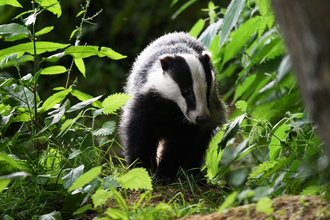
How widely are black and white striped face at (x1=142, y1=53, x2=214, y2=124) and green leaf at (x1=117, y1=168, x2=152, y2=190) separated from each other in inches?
39.5

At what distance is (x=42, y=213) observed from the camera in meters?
2.05

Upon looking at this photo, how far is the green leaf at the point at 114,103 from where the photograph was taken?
2268 millimetres

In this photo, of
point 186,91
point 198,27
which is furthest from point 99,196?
point 198,27

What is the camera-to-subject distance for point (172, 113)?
290cm

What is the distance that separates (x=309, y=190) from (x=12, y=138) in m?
1.65

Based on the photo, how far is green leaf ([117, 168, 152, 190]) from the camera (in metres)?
1.62

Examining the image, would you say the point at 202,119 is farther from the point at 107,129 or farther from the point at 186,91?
the point at 107,129

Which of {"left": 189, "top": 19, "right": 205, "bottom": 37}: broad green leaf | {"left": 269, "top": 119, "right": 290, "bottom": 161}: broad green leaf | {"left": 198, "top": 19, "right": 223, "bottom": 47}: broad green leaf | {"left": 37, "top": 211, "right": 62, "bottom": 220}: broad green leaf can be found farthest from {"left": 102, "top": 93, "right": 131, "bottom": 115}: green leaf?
{"left": 189, "top": 19, "right": 205, "bottom": 37}: broad green leaf

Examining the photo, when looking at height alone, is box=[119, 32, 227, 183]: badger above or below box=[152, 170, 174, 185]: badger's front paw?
above

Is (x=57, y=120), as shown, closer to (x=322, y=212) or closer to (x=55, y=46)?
(x=55, y=46)

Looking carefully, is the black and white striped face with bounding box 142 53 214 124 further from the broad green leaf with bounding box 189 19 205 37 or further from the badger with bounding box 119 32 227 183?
the broad green leaf with bounding box 189 19 205 37

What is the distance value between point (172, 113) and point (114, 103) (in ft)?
2.31

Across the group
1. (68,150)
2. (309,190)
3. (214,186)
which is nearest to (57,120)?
(68,150)

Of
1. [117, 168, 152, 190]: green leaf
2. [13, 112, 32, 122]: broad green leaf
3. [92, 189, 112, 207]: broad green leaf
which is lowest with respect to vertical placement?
[13, 112, 32, 122]: broad green leaf
